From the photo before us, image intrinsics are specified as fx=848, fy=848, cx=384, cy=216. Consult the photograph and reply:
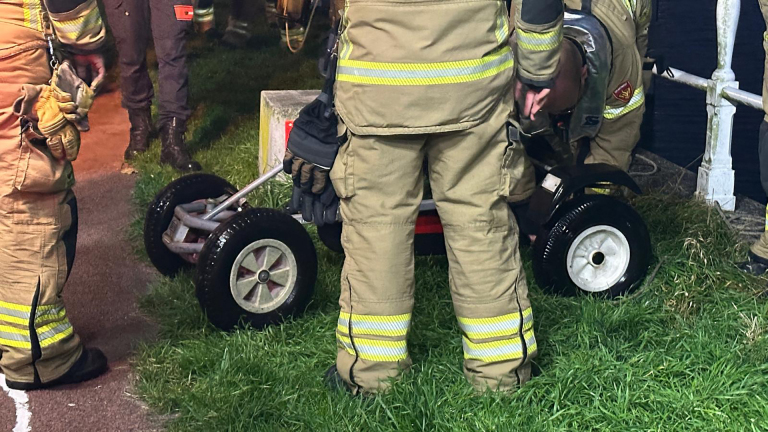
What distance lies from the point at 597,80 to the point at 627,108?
1.67 feet

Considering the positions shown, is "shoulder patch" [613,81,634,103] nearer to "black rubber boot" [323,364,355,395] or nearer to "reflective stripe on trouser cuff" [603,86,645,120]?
"reflective stripe on trouser cuff" [603,86,645,120]

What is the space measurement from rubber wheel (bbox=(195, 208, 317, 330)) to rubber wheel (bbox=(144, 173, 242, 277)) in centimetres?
75

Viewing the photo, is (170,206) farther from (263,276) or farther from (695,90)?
(695,90)

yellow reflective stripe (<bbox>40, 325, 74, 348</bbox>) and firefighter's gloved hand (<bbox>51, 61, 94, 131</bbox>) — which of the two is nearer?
firefighter's gloved hand (<bbox>51, 61, 94, 131</bbox>)

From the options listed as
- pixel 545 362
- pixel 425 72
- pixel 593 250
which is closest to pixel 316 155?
Answer: pixel 425 72

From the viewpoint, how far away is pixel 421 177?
3.19m

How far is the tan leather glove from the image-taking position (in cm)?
342

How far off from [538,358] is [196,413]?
139 cm

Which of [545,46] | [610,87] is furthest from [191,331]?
[610,87]

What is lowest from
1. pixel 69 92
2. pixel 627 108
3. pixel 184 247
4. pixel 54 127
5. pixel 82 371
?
pixel 82 371

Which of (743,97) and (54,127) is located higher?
(54,127)

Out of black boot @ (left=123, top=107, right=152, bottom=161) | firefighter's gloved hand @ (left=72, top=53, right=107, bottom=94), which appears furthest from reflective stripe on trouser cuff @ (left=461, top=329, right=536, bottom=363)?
black boot @ (left=123, top=107, right=152, bottom=161)

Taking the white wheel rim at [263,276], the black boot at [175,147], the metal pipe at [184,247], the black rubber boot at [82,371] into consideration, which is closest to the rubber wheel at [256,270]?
the white wheel rim at [263,276]

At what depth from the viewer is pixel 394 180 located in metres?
3.06
